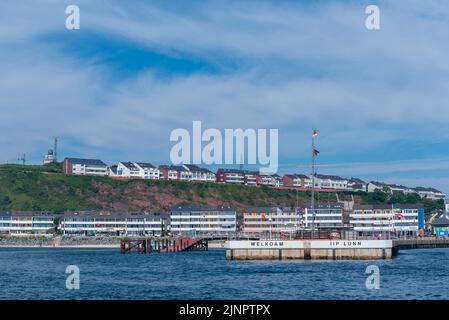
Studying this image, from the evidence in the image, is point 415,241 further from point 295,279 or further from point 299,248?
point 295,279

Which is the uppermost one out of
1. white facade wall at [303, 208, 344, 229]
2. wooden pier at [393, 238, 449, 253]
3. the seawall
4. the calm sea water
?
white facade wall at [303, 208, 344, 229]

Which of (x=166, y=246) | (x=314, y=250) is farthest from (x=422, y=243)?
(x=314, y=250)

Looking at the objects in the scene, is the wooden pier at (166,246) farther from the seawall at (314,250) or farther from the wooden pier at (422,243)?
the seawall at (314,250)

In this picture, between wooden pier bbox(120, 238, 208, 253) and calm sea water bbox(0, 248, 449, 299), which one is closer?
calm sea water bbox(0, 248, 449, 299)

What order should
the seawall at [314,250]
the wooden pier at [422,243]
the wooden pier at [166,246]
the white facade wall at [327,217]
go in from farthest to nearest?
1. the white facade wall at [327,217]
2. the wooden pier at [422,243]
3. the wooden pier at [166,246]
4. the seawall at [314,250]

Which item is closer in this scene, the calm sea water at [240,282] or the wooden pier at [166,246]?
the calm sea water at [240,282]

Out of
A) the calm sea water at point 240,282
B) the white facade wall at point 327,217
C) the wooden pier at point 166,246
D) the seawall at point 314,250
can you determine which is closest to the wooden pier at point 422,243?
the white facade wall at point 327,217

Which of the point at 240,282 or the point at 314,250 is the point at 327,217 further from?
the point at 240,282

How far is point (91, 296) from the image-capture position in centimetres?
5112

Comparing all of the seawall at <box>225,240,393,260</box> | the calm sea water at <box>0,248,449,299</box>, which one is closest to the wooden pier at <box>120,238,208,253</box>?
the seawall at <box>225,240,393,260</box>

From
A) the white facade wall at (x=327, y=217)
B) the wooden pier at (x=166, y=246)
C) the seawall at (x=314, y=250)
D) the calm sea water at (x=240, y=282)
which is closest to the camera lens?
the calm sea water at (x=240, y=282)

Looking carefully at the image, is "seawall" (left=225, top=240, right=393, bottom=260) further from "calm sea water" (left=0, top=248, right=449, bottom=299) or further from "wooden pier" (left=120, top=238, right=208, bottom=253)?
"wooden pier" (left=120, top=238, right=208, bottom=253)

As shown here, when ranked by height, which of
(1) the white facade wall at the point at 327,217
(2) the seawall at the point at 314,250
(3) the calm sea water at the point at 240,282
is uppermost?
(1) the white facade wall at the point at 327,217
